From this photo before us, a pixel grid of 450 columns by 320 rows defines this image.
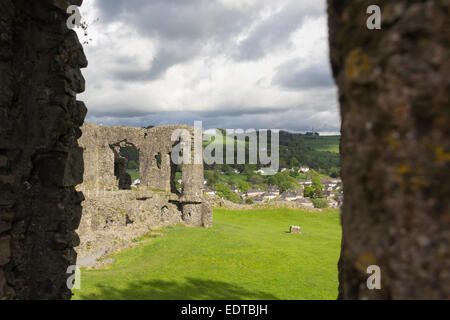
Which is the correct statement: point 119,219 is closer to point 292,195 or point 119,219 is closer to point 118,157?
point 118,157

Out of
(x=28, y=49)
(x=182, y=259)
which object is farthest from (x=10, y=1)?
(x=182, y=259)

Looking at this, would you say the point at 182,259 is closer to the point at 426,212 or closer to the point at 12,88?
the point at 12,88

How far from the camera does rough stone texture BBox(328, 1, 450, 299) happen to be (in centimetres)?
147

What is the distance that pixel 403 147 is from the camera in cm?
153

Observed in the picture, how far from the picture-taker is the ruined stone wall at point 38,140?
15.6 ft

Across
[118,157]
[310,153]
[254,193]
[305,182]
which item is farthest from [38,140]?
[310,153]

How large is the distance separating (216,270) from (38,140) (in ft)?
28.7

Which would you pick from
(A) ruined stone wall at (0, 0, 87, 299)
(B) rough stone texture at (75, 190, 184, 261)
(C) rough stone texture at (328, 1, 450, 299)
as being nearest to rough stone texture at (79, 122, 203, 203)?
(B) rough stone texture at (75, 190, 184, 261)

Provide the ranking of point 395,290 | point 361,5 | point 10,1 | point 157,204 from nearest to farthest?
point 395,290 → point 361,5 → point 10,1 → point 157,204

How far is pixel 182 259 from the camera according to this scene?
13680 mm

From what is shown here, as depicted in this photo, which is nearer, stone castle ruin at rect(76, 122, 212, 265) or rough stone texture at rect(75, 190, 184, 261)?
rough stone texture at rect(75, 190, 184, 261)

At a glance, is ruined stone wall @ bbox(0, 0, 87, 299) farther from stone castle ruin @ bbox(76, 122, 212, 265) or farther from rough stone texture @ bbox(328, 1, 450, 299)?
stone castle ruin @ bbox(76, 122, 212, 265)

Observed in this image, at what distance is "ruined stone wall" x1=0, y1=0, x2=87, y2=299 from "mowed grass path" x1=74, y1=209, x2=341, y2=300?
4.31 metres

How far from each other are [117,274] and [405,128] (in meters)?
11.6
